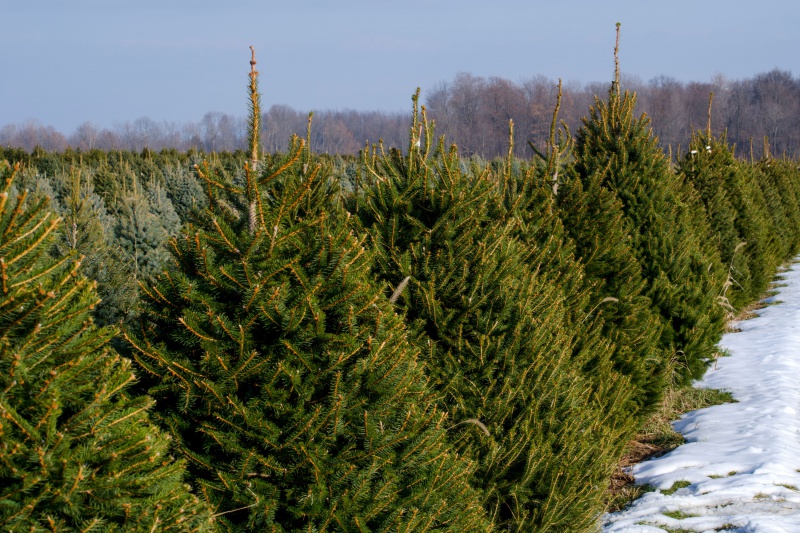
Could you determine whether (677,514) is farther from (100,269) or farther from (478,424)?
(100,269)

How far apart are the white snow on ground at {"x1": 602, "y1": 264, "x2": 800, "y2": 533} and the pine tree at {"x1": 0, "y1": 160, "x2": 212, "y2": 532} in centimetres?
396

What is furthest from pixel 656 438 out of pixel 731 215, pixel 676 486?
pixel 731 215

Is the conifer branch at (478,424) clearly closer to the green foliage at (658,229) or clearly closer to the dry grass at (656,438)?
the dry grass at (656,438)

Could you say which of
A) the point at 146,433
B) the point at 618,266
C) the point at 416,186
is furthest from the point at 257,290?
the point at 618,266

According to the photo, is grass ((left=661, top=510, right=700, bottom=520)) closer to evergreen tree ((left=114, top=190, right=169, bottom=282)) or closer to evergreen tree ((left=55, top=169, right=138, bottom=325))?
evergreen tree ((left=55, top=169, right=138, bottom=325))

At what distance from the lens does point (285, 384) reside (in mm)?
2281

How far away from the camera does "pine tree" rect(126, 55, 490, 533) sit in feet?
7.28

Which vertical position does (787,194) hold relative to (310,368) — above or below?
above

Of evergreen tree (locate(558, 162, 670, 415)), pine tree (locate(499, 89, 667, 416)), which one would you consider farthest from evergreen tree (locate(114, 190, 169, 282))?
evergreen tree (locate(558, 162, 670, 415))

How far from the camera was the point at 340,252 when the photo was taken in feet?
7.94

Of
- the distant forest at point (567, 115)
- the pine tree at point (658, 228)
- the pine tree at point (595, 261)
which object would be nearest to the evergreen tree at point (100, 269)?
the pine tree at point (595, 261)

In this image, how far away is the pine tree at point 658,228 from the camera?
673cm

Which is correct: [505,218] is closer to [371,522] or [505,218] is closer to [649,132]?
[371,522]

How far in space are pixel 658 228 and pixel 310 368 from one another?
5.38 metres
